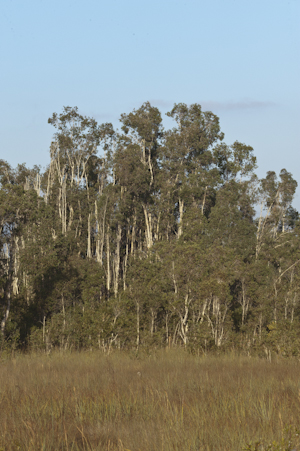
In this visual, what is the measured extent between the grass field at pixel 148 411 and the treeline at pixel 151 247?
21.1 feet

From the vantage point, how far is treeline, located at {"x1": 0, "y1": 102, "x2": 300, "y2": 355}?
77.9 feet

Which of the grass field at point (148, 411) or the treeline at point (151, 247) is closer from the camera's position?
the grass field at point (148, 411)

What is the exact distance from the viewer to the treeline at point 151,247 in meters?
23.7

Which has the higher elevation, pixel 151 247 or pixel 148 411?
pixel 151 247

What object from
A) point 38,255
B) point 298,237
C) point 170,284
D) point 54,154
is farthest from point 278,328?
point 54,154

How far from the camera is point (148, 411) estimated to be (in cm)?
571

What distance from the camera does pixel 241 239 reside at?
41.8 m

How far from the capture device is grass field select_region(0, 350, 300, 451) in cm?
457

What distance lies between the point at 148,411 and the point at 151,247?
28359mm

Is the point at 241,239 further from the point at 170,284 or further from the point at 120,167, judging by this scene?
the point at 170,284

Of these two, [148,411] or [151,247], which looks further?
[151,247]

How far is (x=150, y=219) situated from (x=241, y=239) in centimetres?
1129

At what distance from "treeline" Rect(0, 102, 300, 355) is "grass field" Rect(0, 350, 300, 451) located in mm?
6417

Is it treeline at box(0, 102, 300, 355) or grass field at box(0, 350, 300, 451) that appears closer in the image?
grass field at box(0, 350, 300, 451)
